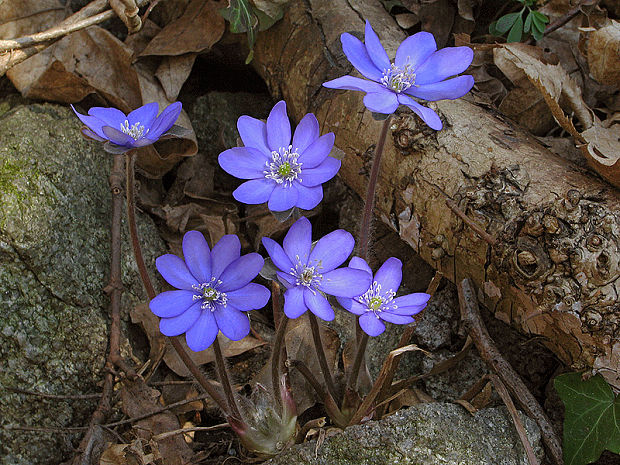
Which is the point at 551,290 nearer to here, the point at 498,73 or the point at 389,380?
the point at 389,380

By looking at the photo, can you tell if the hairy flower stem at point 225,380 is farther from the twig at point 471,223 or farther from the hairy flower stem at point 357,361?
the twig at point 471,223

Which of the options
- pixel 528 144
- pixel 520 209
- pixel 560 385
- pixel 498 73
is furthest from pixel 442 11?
pixel 560 385

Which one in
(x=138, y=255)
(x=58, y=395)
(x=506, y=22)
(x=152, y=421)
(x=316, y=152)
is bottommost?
(x=152, y=421)

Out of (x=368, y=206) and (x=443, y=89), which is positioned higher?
(x=443, y=89)

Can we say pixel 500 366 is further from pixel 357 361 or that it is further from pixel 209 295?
pixel 209 295

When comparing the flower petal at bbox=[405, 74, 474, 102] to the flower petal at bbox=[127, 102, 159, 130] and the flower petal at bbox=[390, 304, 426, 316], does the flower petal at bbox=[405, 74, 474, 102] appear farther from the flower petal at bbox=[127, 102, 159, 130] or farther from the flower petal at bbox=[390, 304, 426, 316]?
the flower petal at bbox=[127, 102, 159, 130]

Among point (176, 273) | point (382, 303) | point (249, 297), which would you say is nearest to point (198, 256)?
point (176, 273)

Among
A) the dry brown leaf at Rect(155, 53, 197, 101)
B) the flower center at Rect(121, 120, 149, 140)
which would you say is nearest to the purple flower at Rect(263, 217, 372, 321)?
the flower center at Rect(121, 120, 149, 140)

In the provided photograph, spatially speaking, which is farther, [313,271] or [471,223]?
[471,223]
